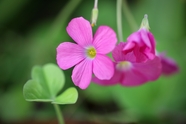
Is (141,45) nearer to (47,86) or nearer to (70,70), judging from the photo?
(47,86)

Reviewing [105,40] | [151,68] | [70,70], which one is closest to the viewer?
[105,40]

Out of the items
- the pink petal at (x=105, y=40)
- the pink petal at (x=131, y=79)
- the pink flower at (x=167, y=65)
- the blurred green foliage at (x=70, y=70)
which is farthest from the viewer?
the blurred green foliage at (x=70, y=70)

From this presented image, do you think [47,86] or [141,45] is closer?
[141,45]

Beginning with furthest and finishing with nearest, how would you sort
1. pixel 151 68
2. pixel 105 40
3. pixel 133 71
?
pixel 133 71 < pixel 151 68 < pixel 105 40

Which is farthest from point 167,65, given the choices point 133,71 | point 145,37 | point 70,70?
point 70,70

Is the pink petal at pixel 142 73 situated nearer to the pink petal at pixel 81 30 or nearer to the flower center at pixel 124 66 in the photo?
the flower center at pixel 124 66

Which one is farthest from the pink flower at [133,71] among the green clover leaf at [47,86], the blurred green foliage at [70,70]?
the blurred green foliage at [70,70]

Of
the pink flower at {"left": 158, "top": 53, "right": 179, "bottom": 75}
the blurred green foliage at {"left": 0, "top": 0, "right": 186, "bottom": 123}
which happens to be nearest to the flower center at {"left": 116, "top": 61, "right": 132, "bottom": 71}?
the pink flower at {"left": 158, "top": 53, "right": 179, "bottom": 75}

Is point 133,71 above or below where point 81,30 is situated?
below
